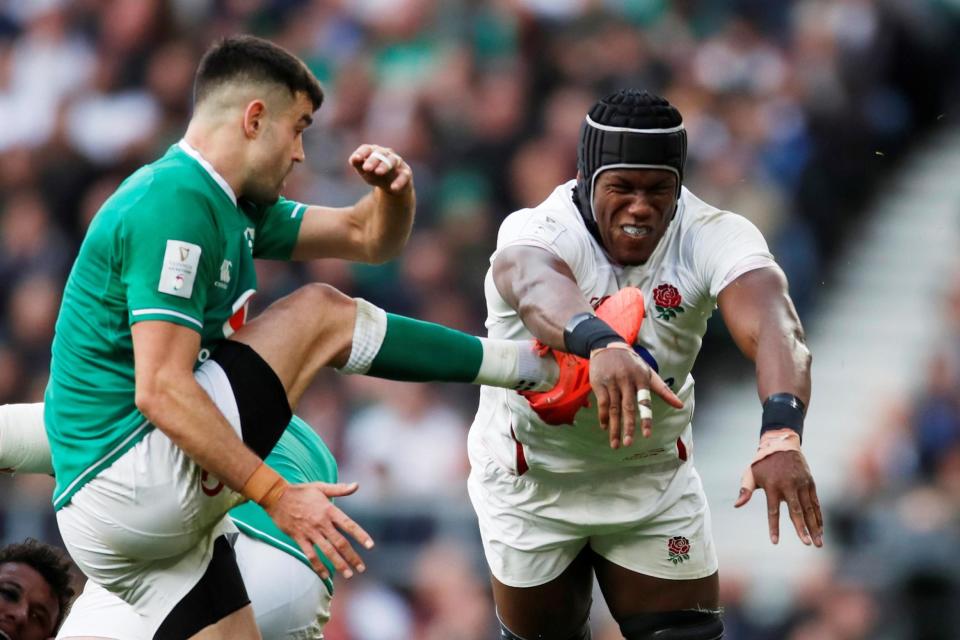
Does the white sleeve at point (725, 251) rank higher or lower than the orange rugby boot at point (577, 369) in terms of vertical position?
higher

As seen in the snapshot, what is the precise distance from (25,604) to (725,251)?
2.39m

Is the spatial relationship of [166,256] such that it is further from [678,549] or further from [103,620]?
[678,549]

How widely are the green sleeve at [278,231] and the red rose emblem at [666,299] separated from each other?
3.45 ft

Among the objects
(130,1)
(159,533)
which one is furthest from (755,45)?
(159,533)

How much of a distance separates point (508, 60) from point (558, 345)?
16.8 ft

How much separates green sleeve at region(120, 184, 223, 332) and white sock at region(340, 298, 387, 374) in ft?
1.31

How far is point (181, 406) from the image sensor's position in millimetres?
3498

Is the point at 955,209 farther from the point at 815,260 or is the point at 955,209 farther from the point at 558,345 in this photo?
the point at 558,345

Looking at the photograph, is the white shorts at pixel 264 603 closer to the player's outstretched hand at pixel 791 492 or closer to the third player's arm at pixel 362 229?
the third player's arm at pixel 362 229

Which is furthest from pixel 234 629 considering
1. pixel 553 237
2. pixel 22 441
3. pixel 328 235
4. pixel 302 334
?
pixel 553 237

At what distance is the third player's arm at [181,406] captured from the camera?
11.5 ft

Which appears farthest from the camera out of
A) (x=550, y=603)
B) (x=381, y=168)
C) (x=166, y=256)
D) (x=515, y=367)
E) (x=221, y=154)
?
(x=550, y=603)

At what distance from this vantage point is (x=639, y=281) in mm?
4336

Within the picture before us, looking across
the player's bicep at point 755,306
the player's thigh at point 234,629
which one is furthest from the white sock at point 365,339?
the player's bicep at point 755,306
